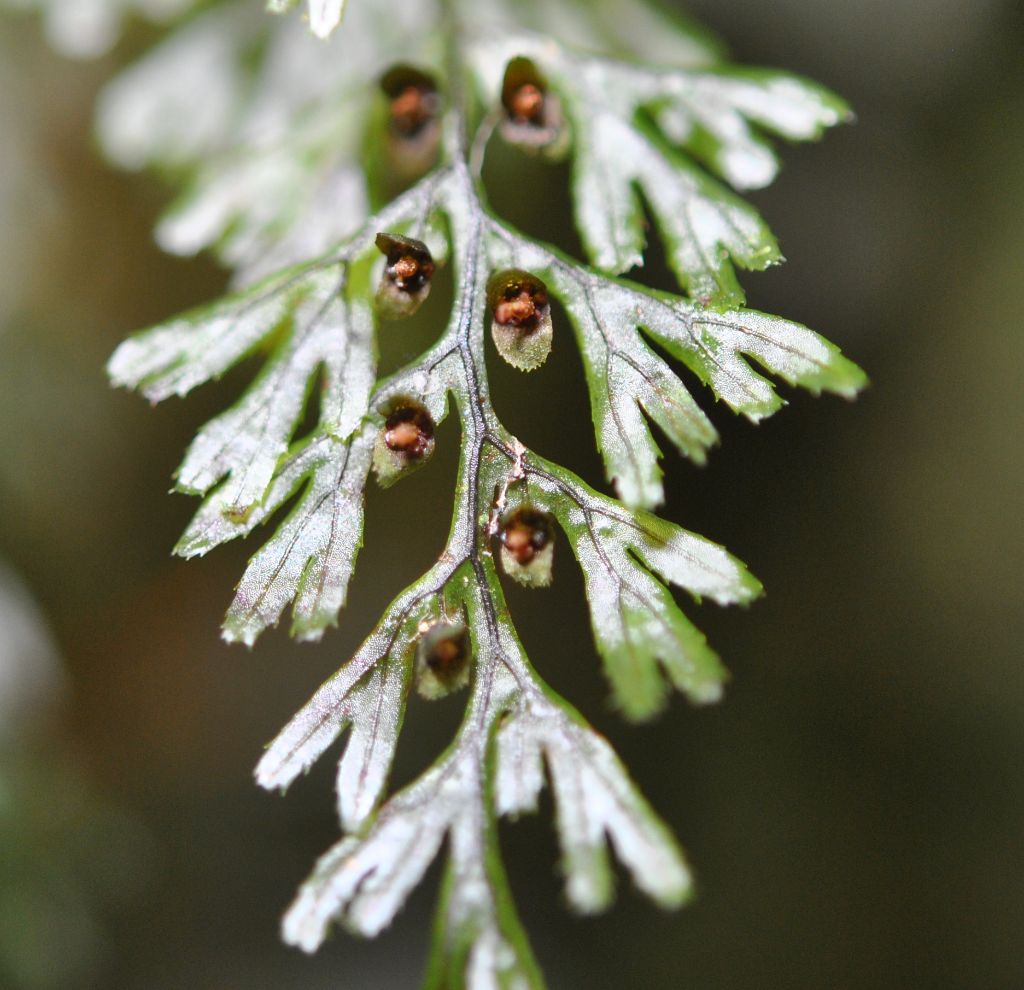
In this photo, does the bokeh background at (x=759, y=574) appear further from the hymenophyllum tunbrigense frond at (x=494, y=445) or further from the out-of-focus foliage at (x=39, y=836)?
the hymenophyllum tunbrigense frond at (x=494, y=445)

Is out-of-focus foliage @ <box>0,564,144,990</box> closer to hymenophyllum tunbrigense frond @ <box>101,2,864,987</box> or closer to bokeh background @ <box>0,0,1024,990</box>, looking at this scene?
bokeh background @ <box>0,0,1024,990</box>

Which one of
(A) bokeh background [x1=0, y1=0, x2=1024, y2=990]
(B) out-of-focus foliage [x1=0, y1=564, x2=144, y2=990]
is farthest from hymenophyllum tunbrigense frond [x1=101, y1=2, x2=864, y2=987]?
(B) out-of-focus foliage [x1=0, y1=564, x2=144, y2=990]

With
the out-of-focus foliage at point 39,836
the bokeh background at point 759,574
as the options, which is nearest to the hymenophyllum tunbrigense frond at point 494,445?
the bokeh background at point 759,574

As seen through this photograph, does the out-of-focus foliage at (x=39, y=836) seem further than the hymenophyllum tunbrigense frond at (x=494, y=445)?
Yes

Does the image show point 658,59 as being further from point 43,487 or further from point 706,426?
point 43,487

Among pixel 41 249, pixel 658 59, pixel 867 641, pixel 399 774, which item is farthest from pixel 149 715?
pixel 658 59
